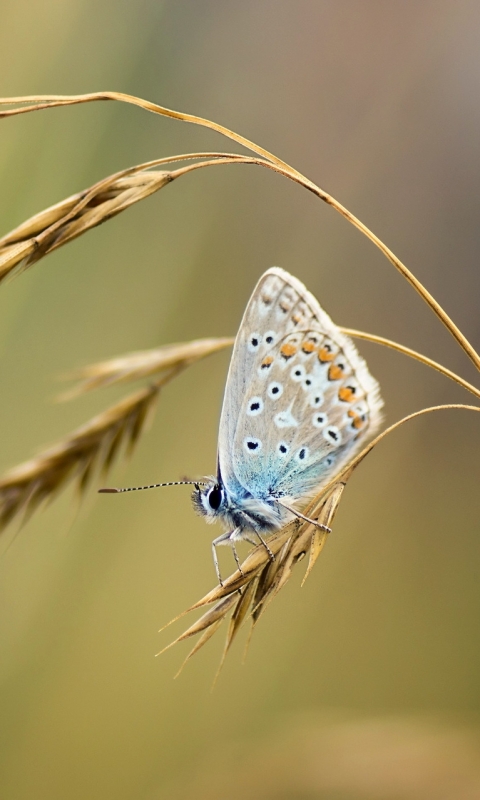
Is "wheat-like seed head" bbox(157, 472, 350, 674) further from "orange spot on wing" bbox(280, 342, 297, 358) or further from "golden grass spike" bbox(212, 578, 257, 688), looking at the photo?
"orange spot on wing" bbox(280, 342, 297, 358)

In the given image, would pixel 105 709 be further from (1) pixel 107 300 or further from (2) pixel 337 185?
(2) pixel 337 185

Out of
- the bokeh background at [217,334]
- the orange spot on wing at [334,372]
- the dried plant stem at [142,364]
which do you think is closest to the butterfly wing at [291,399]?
the orange spot on wing at [334,372]

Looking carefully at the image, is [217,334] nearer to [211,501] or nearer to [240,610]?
[211,501]

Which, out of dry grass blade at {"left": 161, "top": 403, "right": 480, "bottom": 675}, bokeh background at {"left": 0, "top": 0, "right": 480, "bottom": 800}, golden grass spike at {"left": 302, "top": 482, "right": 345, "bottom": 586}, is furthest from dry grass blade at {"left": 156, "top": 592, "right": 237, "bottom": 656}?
bokeh background at {"left": 0, "top": 0, "right": 480, "bottom": 800}

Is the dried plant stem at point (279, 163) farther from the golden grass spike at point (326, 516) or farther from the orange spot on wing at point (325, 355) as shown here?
the orange spot on wing at point (325, 355)

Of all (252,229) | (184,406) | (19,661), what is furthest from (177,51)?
(19,661)

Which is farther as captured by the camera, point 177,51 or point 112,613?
point 177,51

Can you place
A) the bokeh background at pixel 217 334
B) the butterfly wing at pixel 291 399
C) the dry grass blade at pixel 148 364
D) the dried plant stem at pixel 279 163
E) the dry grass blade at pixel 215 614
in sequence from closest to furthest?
the dried plant stem at pixel 279 163 < the dry grass blade at pixel 215 614 < the dry grass blade at pixel 148 364 < the butterfly wing at pixel 291 399 < the bokeh background at pixel 217 334
